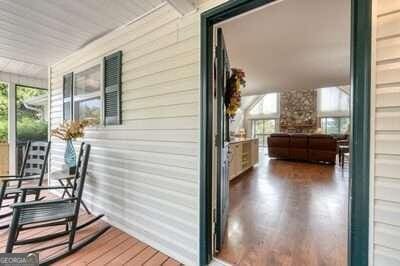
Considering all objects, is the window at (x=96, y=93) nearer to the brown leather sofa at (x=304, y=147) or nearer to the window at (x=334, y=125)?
the brown leather sofa at (x=304, y=147)

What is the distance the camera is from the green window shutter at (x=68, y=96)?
3.78 meters

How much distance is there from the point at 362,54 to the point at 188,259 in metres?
2.03

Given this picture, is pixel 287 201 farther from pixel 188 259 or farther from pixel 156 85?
pixel 156 85

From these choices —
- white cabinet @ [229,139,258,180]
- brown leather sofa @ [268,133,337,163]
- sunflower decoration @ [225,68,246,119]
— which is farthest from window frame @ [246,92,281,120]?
sunflower decoration @ [225,68,246,119]

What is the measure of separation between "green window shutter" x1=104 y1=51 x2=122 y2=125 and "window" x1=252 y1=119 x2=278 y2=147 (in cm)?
1298

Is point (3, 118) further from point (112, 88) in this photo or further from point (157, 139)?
point (157, 139)

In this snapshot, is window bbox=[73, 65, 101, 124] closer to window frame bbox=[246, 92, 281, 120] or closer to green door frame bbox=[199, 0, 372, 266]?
green door frame bbox=[199, 0, 372, 266]

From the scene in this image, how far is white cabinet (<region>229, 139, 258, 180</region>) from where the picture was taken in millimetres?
4875

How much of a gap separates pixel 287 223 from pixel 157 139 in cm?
193

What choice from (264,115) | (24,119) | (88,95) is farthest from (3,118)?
(264,115)

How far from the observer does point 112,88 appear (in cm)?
288

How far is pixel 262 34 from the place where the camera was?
329 cm

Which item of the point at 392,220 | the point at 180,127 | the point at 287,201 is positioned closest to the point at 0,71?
the point at 180,127

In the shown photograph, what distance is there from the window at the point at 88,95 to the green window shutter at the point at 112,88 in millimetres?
238
